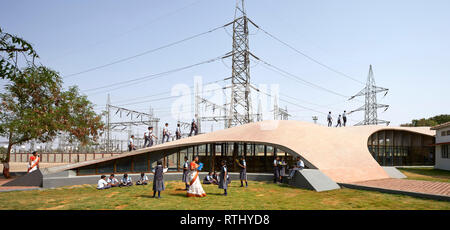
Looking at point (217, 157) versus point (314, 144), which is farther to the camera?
point (217, 157)

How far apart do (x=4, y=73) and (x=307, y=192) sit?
12362 millimetres

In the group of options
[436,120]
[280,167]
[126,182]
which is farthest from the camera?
[436,120]

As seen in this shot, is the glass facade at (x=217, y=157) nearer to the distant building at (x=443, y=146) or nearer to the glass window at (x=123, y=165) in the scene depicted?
the glass window at (x=123, y=165)

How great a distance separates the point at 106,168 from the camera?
1794 centimetres

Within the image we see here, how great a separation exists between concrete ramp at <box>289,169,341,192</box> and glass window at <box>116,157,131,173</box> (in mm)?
10796

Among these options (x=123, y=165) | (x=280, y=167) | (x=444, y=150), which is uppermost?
(x=444, y=150)

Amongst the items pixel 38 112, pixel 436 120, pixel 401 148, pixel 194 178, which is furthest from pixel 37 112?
pixel 436 120

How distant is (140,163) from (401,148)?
93.8 ft

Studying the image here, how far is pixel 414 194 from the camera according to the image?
11688 millimetres

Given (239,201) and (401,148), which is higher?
(401,148)

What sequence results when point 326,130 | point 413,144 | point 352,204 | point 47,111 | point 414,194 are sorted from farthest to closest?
point 413,144 < point 326,130 < point 47,111 < point 414,194 < point 352,204

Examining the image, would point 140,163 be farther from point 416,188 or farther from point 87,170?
point 416,188
